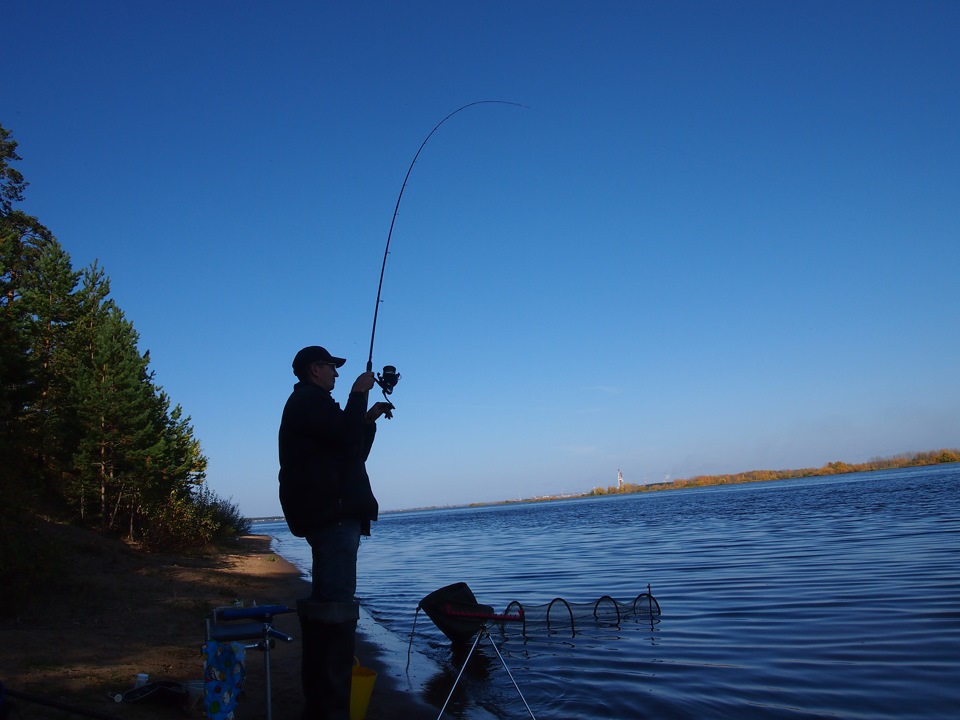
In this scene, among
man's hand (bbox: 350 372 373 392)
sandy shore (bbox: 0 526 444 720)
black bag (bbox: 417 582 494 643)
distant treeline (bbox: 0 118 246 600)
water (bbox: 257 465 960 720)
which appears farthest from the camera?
distant treeline (bbox: 0 118 246 600)

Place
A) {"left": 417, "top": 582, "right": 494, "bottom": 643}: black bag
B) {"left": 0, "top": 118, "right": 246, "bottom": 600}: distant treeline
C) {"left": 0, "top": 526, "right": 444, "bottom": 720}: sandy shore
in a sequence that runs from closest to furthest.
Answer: {"left": 0, "top": 526, "right": 444, "bottom": 720}: sandy shore
{"left": 417, "top": 582, "right": 494, "bottom": 643}: black bag
{"left": 0, "top": 118, "right": 246, "bottom": 600}: distant treeline

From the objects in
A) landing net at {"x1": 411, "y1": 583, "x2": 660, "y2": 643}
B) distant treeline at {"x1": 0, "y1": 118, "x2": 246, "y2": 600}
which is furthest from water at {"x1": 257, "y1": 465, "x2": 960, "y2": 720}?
distant treeline at {"x1": 0, "y1": 118, "x2": 246, "y2": 600}

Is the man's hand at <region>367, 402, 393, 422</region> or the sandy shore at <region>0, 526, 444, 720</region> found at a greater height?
the man's hand at <region>367, 402, 393, 422</region>

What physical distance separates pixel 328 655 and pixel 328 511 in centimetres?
86

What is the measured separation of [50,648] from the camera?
6.49m

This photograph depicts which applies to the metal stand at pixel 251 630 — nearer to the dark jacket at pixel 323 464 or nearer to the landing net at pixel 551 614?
the dark jacket at pixel 323 464

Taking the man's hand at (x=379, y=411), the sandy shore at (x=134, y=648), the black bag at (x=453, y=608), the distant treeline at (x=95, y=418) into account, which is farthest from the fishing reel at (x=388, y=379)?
the distant treeline at (x=95, y=418)

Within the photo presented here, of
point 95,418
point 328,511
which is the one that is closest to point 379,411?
point 328,511

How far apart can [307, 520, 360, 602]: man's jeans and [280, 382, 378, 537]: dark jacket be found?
2.8 inches

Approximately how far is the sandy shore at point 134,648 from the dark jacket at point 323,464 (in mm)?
1782

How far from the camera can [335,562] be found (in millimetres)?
4410

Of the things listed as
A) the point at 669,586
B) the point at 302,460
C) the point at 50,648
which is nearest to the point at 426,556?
the point at 669,586

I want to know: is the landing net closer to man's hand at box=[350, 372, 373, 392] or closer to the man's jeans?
the man's jeans

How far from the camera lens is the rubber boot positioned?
429cm
